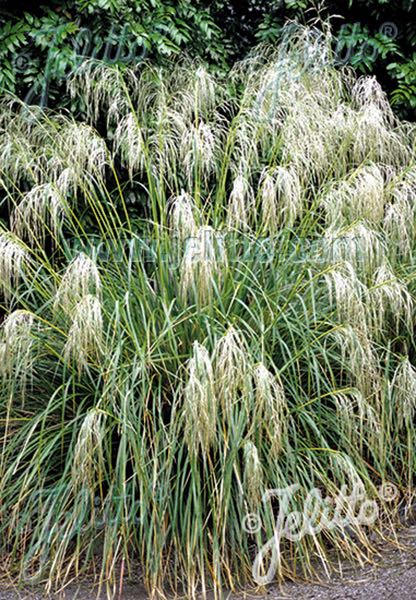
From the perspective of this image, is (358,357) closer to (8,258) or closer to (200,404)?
(200,404)

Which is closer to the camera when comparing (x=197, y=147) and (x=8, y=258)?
(x=8, y=258)

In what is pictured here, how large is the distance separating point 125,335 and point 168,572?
1058mm

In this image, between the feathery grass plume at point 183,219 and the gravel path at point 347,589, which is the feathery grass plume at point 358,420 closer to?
the gravel path at point 347,589

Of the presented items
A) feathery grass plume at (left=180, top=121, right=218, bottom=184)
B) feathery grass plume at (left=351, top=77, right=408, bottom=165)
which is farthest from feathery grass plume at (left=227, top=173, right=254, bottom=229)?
feathery grass plume at (left=351, top=77, right=408, bottom=165)

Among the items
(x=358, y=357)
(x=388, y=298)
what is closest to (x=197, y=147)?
(x=388, y=298)

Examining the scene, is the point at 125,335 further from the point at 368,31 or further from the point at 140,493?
the point at 368,31

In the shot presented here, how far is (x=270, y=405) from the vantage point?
3.41 metres

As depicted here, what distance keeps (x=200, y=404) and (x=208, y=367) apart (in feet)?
0.48

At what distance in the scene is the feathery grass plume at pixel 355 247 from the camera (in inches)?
155

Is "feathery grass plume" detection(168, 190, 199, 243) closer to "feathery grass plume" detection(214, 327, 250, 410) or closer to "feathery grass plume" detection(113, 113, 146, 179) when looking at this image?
"feathery grass plume" detection(113, 113, 146, 179)

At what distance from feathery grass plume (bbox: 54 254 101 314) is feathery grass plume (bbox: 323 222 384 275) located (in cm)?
112

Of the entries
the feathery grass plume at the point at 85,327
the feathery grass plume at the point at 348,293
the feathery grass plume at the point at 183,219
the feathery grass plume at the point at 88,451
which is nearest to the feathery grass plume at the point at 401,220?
the feathery grass plume at the point at 348,293

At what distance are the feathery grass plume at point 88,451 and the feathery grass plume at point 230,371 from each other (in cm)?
50

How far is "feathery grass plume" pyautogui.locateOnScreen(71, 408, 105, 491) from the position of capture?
10.9ft
